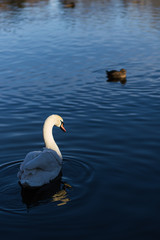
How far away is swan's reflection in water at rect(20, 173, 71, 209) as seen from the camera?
903 centimetres

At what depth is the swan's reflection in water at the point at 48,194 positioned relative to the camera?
9031 millimetres

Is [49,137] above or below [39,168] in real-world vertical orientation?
below

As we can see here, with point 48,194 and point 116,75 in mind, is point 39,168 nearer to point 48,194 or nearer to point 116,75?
point 48,194

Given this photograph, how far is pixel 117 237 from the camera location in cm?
755

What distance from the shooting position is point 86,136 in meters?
13.0

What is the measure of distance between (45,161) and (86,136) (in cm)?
368

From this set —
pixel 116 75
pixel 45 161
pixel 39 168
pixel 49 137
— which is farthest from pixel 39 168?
pixel 116 75

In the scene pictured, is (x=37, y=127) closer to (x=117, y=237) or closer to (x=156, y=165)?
(x=156, y=165)

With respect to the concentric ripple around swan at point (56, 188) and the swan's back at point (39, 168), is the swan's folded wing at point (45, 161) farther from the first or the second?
the concentric ripple around swan at point (56, 188)

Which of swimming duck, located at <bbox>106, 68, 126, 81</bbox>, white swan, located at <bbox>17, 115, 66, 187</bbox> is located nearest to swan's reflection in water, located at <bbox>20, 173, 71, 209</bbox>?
white swan, located at <bbox>17, 115, 66, 187</bbox>

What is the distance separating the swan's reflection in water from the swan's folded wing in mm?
467

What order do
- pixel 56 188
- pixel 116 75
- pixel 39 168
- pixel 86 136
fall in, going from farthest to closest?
1. pixel 116 75
2. pixel 86 136
3. pixel 56 188
4. pixel 39 168

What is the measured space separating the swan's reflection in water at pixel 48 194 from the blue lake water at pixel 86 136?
3cm

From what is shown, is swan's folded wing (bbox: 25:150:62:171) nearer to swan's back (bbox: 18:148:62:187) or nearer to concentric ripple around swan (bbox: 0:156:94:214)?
swan's back (bbox: 18:148:62:187)
